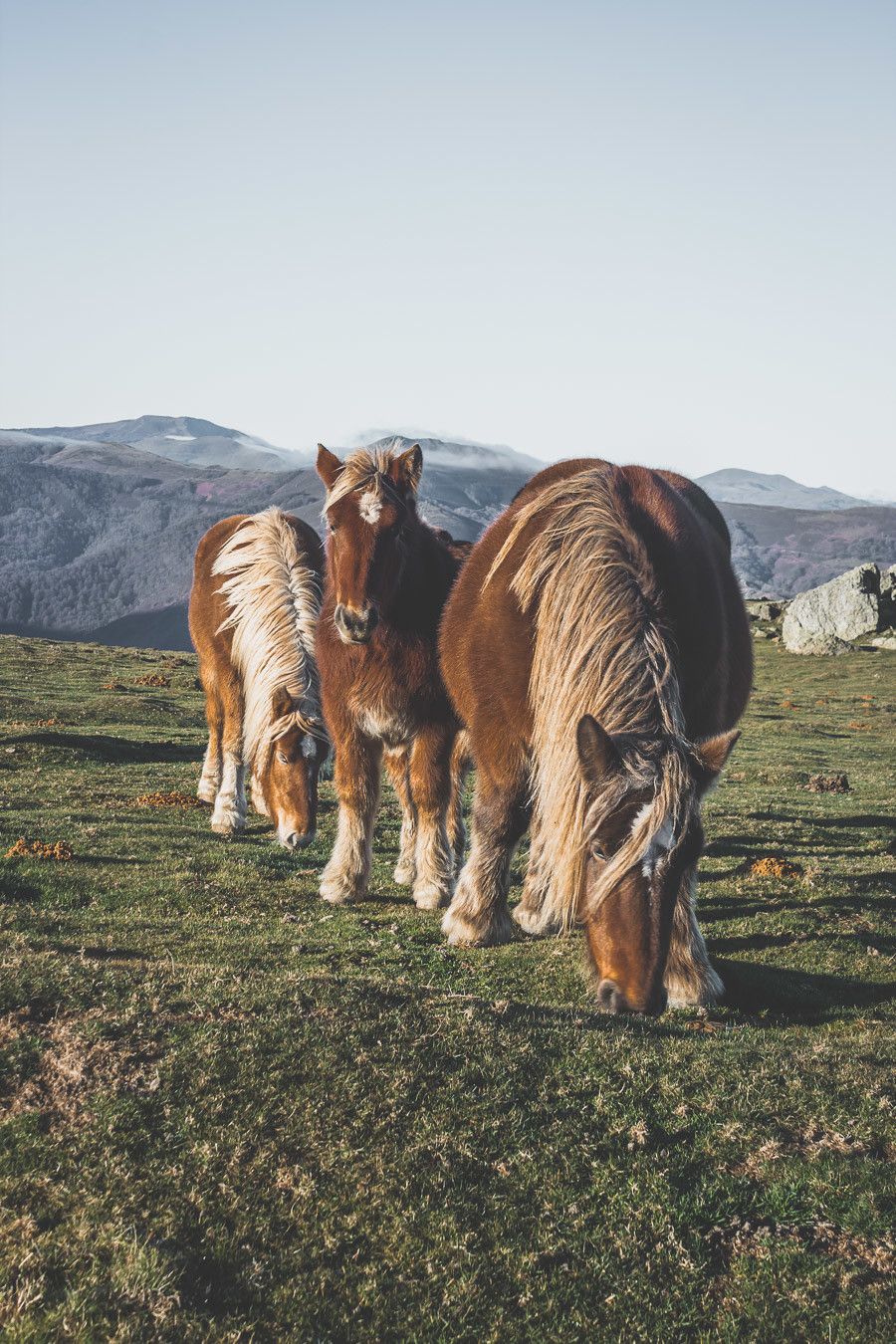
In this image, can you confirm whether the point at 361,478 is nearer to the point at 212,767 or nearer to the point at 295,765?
the point at 295,765

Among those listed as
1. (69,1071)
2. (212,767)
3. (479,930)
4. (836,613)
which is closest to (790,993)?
(479,930)

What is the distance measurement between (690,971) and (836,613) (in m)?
53.6

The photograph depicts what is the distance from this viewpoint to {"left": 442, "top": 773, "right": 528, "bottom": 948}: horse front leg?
7988 millimetres

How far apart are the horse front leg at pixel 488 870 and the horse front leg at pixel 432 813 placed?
1499 mm

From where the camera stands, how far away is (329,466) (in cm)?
1003

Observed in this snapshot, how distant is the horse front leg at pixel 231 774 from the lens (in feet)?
46.3

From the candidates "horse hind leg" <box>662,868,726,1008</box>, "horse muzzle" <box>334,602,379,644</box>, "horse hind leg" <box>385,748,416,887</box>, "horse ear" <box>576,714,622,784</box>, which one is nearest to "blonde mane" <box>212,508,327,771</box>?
"horse hind leg" <box>385,748,416,887</box>

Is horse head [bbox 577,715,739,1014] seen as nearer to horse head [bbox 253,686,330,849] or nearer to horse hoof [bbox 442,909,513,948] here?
horse hoof [bbox 442,909,513,948]

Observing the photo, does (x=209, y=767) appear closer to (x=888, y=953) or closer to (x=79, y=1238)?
(x=888, y=953)

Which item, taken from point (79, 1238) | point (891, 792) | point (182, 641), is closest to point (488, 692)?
point (79, 1238)

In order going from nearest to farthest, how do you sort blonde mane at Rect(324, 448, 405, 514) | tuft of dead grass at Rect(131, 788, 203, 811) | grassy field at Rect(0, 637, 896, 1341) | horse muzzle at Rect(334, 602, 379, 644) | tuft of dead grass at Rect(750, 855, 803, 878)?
grassy field at Rect(0, 637, 896, 1341) → horse muzzle at Rect(334, 602, 379, 644) → blonde mane at Rect(324, 448, 405, 514) → tuft of dead grass at Rect(750, 855, 803, 878) → tuft of dead grass at Rect(131, 788, 203, 811)

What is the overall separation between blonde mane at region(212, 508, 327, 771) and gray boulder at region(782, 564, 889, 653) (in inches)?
1881

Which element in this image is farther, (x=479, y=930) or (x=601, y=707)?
(x=479, y=930)

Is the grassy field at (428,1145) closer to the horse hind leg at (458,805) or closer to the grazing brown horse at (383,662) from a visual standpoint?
the grazing brown horse at (383,662)
